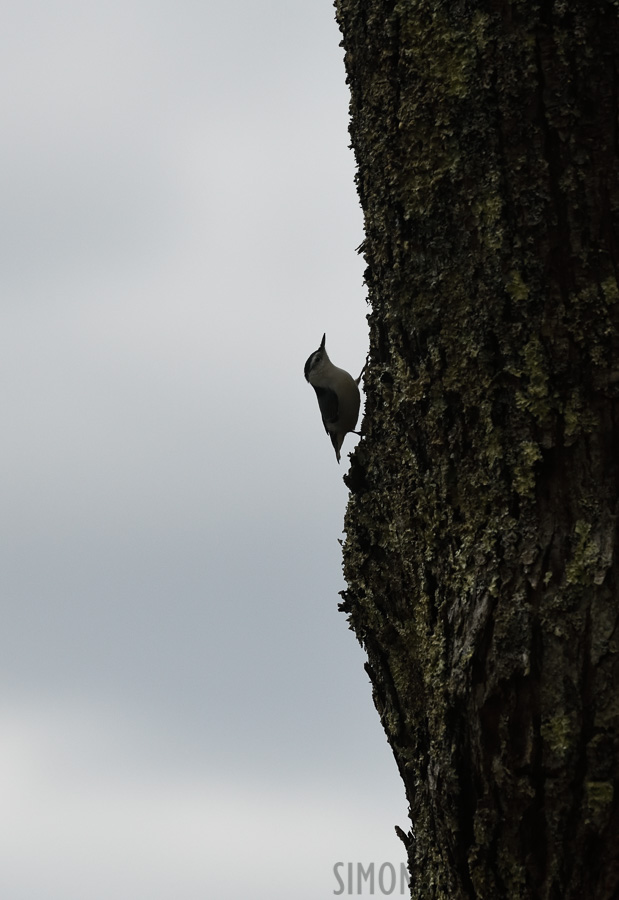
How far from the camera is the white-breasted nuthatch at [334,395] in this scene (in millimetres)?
5570

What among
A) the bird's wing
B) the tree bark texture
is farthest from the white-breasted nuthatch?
the tree bark texture

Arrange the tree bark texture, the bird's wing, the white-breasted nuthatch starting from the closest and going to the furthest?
the tree bark texture < the white-breasted nuthatch < the bird's wing

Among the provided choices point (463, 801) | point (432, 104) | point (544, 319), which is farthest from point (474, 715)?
point (432, 104)

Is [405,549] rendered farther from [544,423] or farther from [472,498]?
[544,423]

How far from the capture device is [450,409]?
219 centimetres

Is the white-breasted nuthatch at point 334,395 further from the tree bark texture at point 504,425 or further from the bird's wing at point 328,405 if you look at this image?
the tree bark texture at point 504,425

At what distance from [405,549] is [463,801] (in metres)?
0.56

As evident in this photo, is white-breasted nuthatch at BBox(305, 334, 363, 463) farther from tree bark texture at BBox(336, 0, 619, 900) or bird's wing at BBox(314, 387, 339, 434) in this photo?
tree bark texture at BBox(336, 0, 619, 900)

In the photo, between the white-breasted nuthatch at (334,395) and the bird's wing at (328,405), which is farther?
the bird's wing at (328,405)

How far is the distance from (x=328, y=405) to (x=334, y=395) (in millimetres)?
89

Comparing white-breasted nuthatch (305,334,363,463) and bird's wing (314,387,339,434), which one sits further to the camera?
bird's wing (314,387,339,434)

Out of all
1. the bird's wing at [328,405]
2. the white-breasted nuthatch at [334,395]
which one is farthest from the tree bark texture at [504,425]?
the bird's wing at [328,405]

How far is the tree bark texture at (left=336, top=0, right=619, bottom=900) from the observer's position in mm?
1895

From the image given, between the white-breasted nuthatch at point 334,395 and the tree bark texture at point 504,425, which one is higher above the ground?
the white-breasted nuthatch at point 334,395
